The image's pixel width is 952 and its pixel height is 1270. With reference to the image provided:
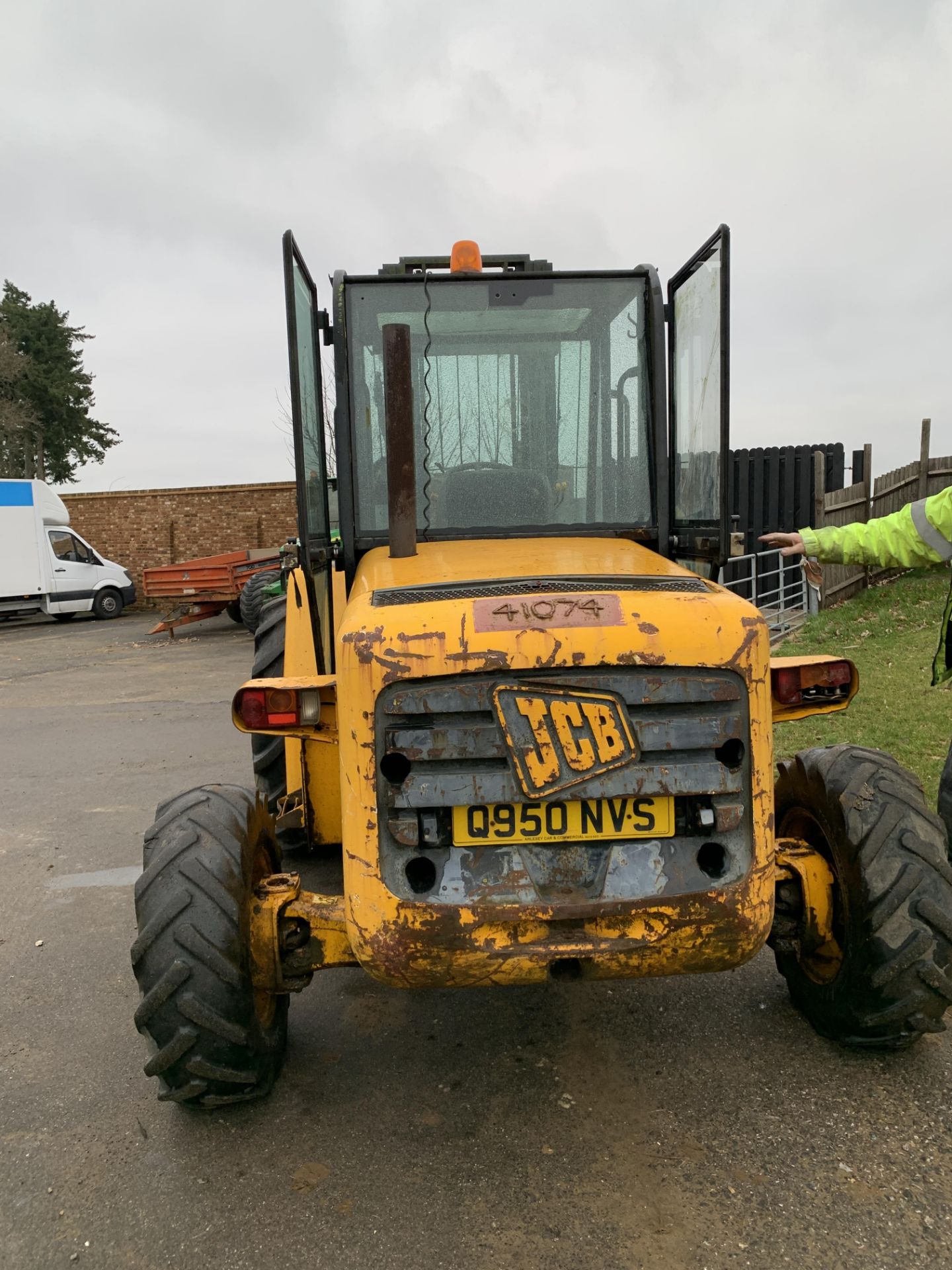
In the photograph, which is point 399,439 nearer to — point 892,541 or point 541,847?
point 541,847

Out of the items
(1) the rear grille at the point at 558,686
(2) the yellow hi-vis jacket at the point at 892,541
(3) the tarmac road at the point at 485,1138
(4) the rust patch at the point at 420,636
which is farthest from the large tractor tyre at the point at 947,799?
(4) the rust patch at the point at 420,636

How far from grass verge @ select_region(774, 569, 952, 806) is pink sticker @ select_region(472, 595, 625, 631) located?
3781 mm

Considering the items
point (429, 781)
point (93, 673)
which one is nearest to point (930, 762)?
point (429, 781)

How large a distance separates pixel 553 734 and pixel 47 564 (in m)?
21.5

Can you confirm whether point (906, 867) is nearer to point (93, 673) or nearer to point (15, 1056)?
point (15, 1056)

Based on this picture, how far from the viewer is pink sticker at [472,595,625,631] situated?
2477mm

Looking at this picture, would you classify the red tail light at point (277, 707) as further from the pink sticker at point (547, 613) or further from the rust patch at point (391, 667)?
the pink sticker at point (547, 613)

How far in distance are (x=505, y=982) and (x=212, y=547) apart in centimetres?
2302

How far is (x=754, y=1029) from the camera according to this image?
11.0 ft

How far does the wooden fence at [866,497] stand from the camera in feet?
42.7

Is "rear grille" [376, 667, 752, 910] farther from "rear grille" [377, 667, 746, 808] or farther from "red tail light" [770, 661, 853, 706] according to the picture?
"red tail light" [770, 661, 853, 706]

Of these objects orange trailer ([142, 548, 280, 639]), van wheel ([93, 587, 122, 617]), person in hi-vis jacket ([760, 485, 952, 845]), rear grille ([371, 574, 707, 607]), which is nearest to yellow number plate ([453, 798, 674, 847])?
Answer: rear grille ([371, 574, 707, 607])

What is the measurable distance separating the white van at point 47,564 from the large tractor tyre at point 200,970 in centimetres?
2057

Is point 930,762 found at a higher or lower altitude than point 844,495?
lower
